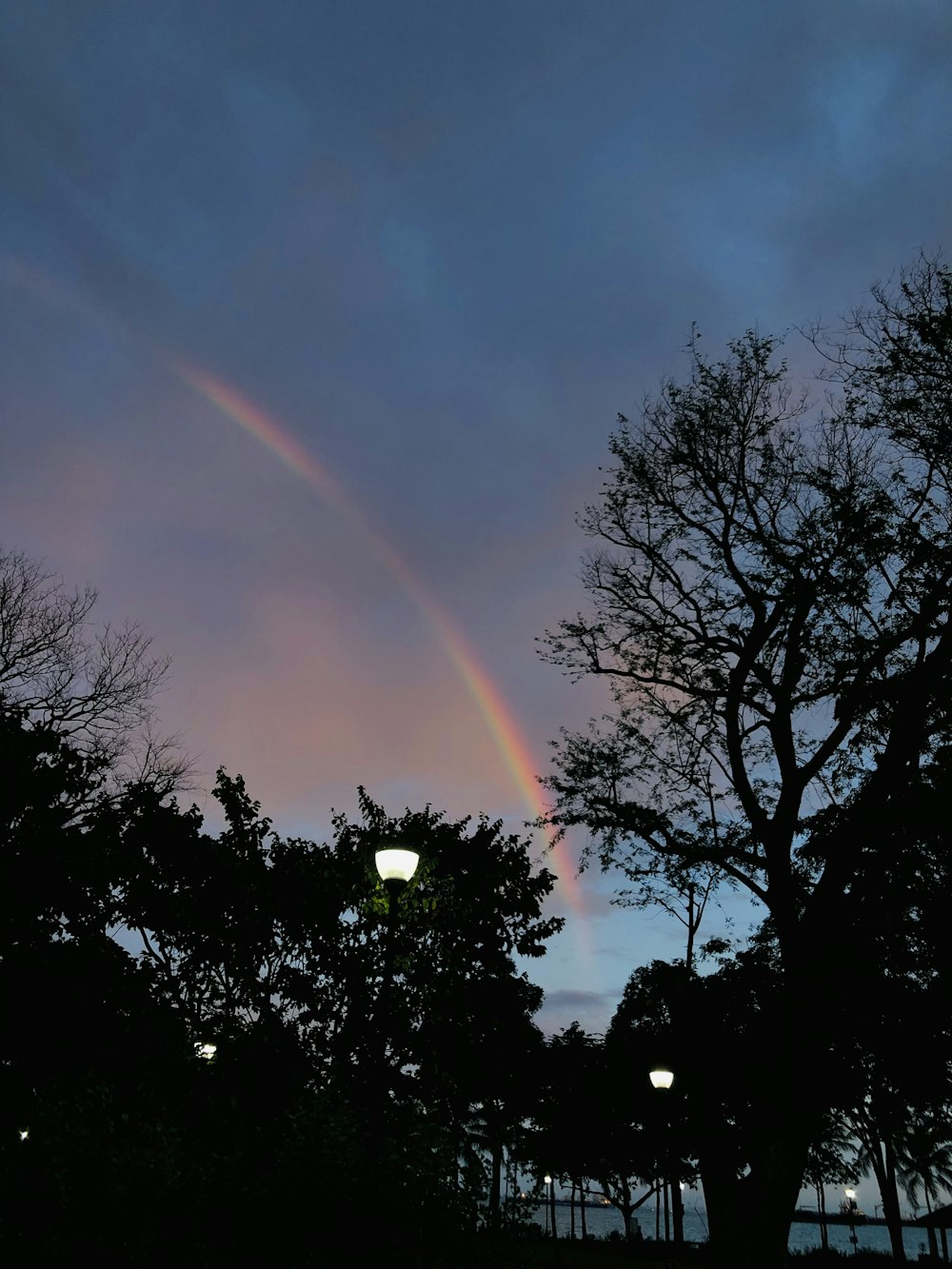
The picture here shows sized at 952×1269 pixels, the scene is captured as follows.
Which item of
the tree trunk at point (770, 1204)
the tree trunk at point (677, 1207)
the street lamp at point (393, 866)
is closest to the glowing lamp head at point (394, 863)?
the street lamp at point (393, 866)

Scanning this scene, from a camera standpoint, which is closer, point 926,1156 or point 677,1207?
point 677,1207

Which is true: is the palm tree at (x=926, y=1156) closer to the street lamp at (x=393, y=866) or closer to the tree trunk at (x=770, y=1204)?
the tree trunk at (x=770, y=1204)

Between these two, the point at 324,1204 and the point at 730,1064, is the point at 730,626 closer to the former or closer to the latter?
the point at 324,1204

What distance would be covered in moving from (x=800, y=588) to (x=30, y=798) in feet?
50.3

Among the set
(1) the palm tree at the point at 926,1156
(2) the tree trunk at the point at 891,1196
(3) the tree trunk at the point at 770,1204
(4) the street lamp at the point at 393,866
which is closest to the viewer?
(4) the street lamp at the point at 393,866

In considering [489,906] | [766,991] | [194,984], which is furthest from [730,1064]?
[194,984]

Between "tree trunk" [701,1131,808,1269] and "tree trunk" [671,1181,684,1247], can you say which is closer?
"tree trunk" [701,1131,808,1269]

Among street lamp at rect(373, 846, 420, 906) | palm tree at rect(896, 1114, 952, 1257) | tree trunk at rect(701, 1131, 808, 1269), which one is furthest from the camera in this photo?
palm tree at rect(896, 1114, 952, 1257)

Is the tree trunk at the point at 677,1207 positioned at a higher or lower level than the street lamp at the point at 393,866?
lower

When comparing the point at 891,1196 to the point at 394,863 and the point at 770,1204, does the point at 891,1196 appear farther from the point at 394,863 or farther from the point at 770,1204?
the point at 394,863

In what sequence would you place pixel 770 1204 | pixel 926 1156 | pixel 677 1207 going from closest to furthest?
pixel 770 1204 < pixel 677 1207 < pixel 926 1156

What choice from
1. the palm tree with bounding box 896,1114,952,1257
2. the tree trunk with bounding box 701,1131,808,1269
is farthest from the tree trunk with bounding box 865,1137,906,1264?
the tree trunk with bounding box 701,1131,808,1269

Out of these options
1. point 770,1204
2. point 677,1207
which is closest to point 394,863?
point 770,1204

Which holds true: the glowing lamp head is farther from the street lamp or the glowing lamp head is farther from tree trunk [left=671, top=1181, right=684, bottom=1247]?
tree trunk [left=671, top=1181, right=684, bottom=1247]
